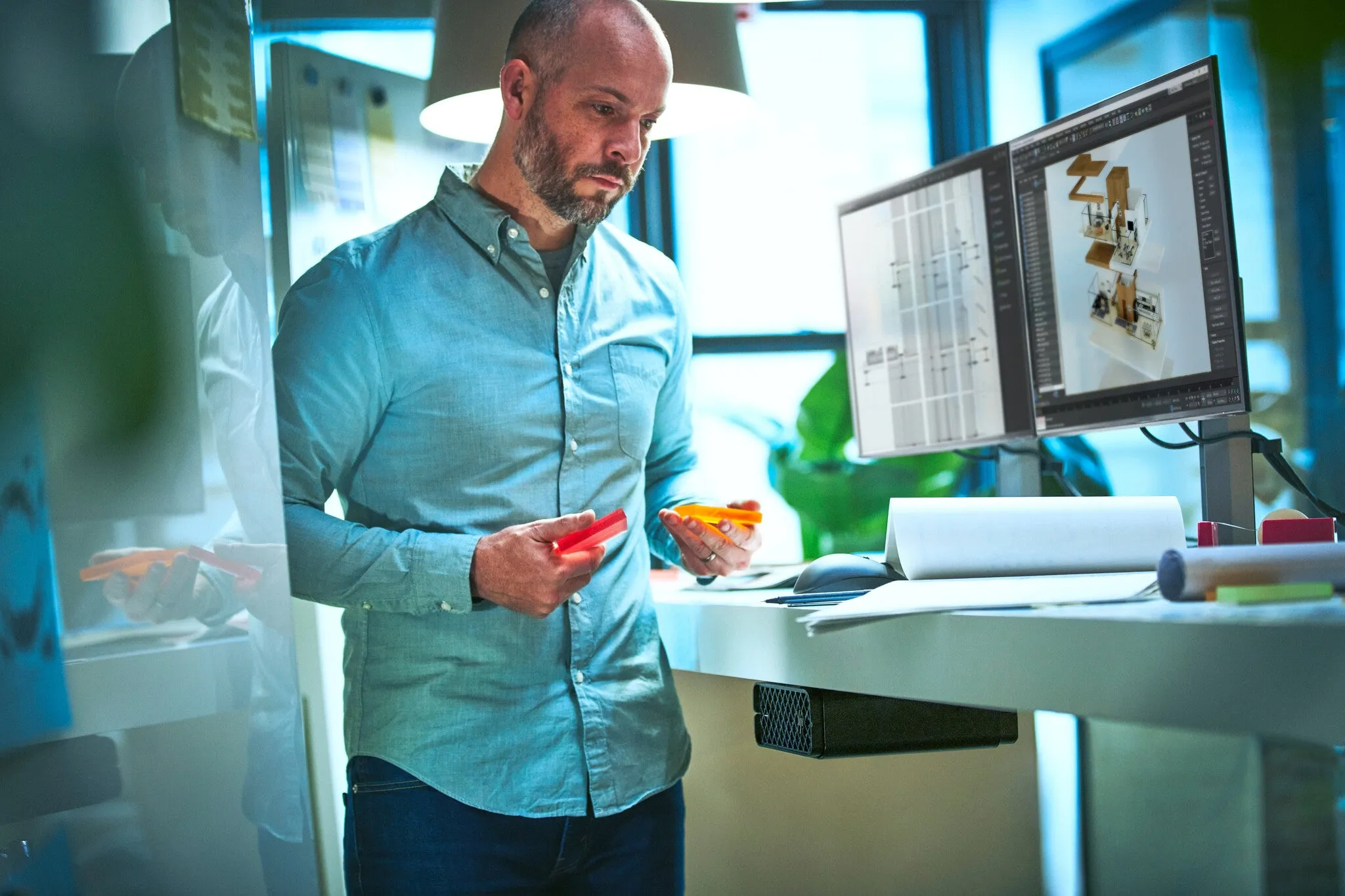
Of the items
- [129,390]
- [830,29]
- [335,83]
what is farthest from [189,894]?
[830,29]

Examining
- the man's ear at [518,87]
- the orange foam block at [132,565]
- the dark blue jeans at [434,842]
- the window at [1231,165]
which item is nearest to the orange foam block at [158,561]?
the orange foam block at [132,565]

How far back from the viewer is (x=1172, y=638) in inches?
27.3

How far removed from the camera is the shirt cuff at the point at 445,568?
1.04 m

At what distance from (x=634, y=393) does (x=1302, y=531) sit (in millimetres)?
622

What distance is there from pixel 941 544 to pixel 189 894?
2.12 feet

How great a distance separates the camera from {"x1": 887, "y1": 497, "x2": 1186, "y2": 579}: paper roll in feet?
3.42

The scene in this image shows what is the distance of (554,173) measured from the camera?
1.16m

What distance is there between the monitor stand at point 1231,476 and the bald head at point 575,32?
2.25 ft

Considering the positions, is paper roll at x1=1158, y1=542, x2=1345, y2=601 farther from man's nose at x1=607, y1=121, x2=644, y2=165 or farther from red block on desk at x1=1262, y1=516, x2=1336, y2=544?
man's nose at x1=607, y1=121, x2=644, y2=165

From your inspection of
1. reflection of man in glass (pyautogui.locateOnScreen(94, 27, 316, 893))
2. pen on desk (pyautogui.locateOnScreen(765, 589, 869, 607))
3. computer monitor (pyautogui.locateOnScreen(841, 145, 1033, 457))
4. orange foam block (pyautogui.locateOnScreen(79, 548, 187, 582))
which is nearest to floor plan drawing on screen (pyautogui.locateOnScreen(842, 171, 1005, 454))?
computer monitor (pyautogui.locateOnScreen(841, 145, 1033, 457))

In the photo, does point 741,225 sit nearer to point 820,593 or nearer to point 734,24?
point 734,24

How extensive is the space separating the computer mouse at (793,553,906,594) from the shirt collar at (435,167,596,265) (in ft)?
1.42

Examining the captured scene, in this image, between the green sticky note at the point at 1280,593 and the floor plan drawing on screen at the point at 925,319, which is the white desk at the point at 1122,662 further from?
the floor plan drawing on screen at the point at 925,319

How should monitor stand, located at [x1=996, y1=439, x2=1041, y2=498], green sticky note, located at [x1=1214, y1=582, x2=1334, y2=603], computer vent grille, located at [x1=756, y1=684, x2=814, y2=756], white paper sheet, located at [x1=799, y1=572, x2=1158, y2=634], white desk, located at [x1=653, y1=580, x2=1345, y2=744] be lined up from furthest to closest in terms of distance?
monitor stand, located at [x1=996, y1=439, x2=1041, y2=498]
computer vent grille, located at [x1=756, y1=684, x2=814, y2=756]
white paper sheet, located at [x1=799, y1=572, x2=1158, y2=634]
green sticky note, located at [x1=1214, y1=582, x2=1334, y2=603]
white desk, located at [x1=653, y1=580, x2=1345, y2=744]
